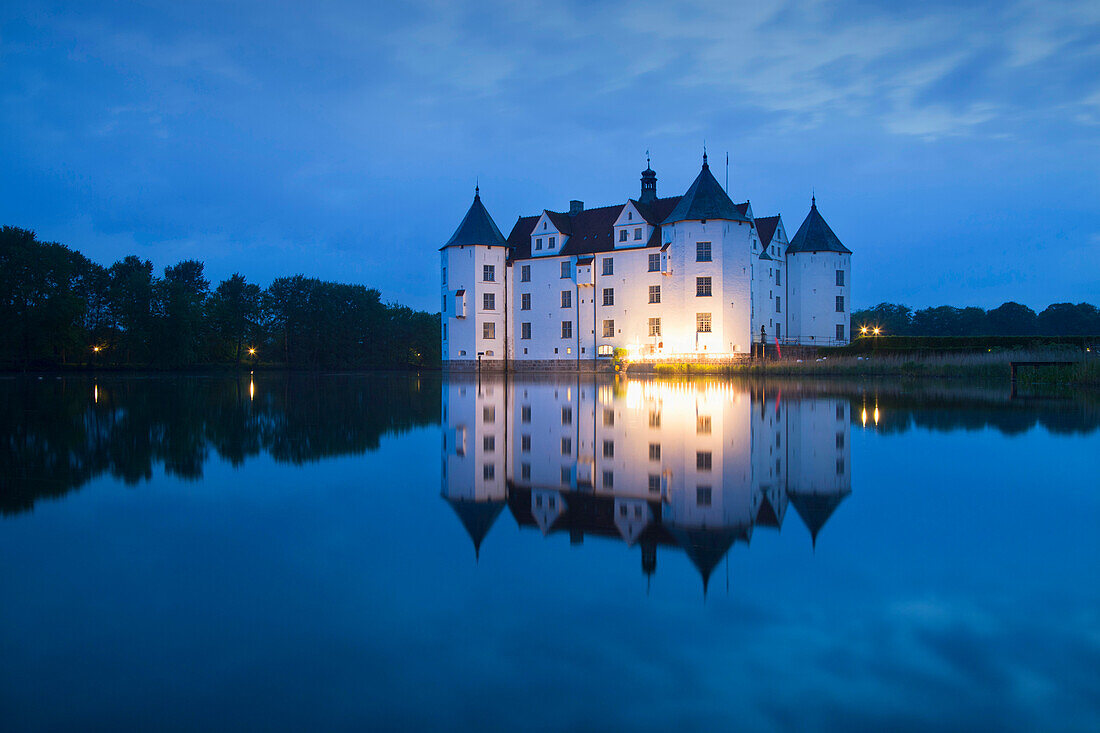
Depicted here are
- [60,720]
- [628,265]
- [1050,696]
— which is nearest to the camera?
[60,720]

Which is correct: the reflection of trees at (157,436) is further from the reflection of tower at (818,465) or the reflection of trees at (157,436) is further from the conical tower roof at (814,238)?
the conical tower roof at (814,238)

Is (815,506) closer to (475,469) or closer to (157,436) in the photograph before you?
(475,469)

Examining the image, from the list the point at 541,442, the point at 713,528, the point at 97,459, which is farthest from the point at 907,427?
the point at 97,459

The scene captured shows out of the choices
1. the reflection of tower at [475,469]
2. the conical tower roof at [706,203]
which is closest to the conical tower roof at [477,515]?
the reflection of tower at [475,469]

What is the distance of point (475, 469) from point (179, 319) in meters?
64.6

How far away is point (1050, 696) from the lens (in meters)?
2.57

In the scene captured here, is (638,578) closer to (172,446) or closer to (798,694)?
(798,694)

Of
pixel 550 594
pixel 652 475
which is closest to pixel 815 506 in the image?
pixel 652 475

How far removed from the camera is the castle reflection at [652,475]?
4.86 meters

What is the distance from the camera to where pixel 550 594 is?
3.54 meters

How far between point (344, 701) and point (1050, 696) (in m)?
2.37

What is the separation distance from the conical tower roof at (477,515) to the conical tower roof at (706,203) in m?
42.9

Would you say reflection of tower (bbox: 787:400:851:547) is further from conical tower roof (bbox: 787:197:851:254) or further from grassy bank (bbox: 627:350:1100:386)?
conical tower roof (bbox: 787:197:851:254)

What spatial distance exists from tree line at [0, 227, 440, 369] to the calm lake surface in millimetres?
55382
